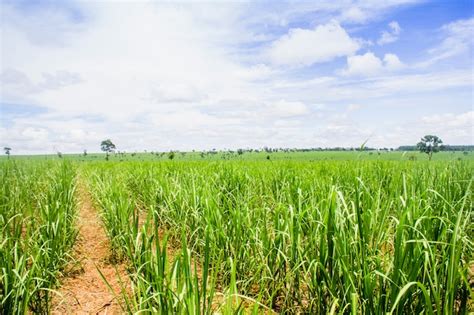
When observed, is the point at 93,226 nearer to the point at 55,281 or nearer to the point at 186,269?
the point at 55,281

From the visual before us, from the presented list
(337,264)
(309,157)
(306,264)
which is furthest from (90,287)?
(309,157)

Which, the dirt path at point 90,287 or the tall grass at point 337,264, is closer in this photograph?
the tall grass at point 337,264

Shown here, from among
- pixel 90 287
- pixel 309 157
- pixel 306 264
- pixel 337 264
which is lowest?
pixel 90 287

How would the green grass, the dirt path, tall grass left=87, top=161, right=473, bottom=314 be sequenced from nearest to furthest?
tall grass left=87, top=161, right=473, bottom=314 → the dirt path → the green grass

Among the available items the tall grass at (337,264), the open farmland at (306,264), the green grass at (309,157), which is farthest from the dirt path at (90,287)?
the green grass at (309,157)

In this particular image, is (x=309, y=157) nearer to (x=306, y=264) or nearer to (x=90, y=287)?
(x=90, y=287)

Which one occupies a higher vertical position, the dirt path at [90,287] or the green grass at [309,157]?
the green grass at [309,157]

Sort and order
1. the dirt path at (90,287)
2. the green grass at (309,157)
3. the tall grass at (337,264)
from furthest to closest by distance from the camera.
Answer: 1. the green grass at (309,157)
2. the dirt path at (90,287)
3. the tall grass at (337,264)

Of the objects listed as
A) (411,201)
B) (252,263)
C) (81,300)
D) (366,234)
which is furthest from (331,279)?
(81,300)

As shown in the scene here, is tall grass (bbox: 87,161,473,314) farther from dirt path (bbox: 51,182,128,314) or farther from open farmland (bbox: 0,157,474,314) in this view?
dirt path (bbox: 51,182,128,314)

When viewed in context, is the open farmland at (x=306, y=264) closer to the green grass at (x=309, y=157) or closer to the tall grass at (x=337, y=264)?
the tall grass at (x=337, y=264)

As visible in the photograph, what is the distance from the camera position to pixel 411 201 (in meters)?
2.21

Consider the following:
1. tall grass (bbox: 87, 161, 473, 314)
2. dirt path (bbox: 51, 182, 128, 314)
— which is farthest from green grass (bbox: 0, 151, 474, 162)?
dirt path (bbox: 51, 182, 128, 314)

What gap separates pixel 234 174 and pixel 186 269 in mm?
4783
